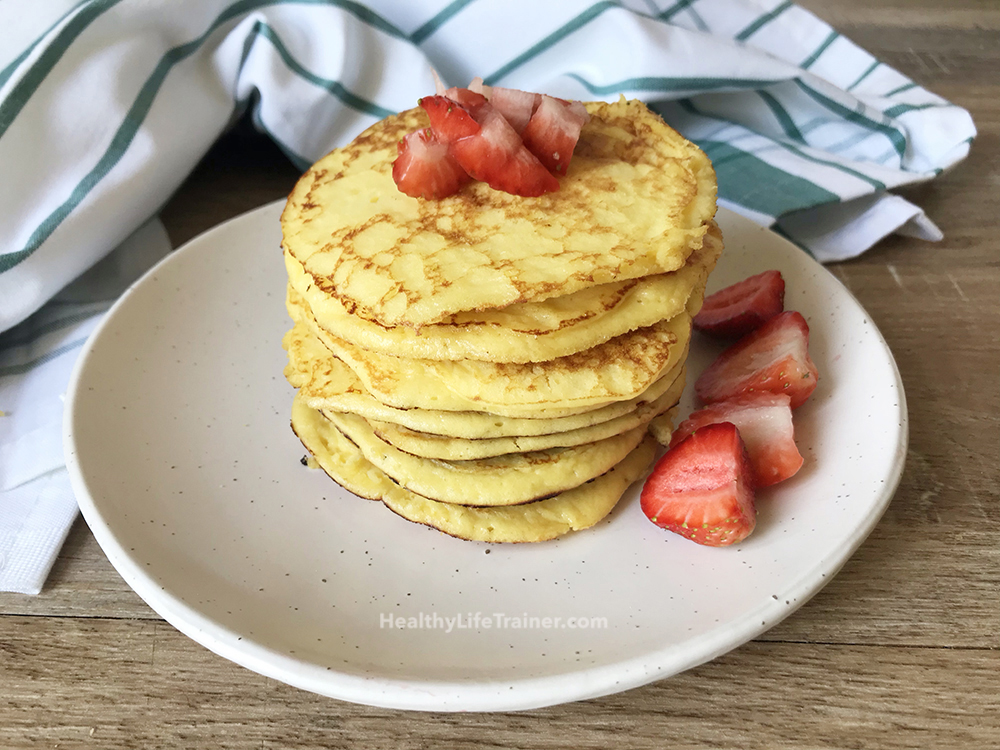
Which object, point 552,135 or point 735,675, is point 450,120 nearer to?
point 552,135

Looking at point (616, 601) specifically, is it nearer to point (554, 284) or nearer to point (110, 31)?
point (554, 284)

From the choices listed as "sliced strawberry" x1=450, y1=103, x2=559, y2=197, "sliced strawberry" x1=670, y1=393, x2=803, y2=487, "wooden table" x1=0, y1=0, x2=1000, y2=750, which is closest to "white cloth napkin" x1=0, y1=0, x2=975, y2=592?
"wooden table" x1=0, y1=0, x2=1000, y2=750

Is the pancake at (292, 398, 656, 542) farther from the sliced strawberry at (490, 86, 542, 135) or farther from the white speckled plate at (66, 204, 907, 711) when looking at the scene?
the sliced strawberry at (490, 86, 542, 135)

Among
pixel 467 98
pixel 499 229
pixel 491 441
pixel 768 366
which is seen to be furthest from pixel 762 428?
pixel 467 98

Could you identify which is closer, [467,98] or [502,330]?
[502,330]

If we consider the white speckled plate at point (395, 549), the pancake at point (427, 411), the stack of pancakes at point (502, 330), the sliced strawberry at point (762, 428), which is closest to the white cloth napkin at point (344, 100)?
the white speckled plate at point (395, 549)

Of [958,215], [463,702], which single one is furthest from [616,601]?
[958,215]
